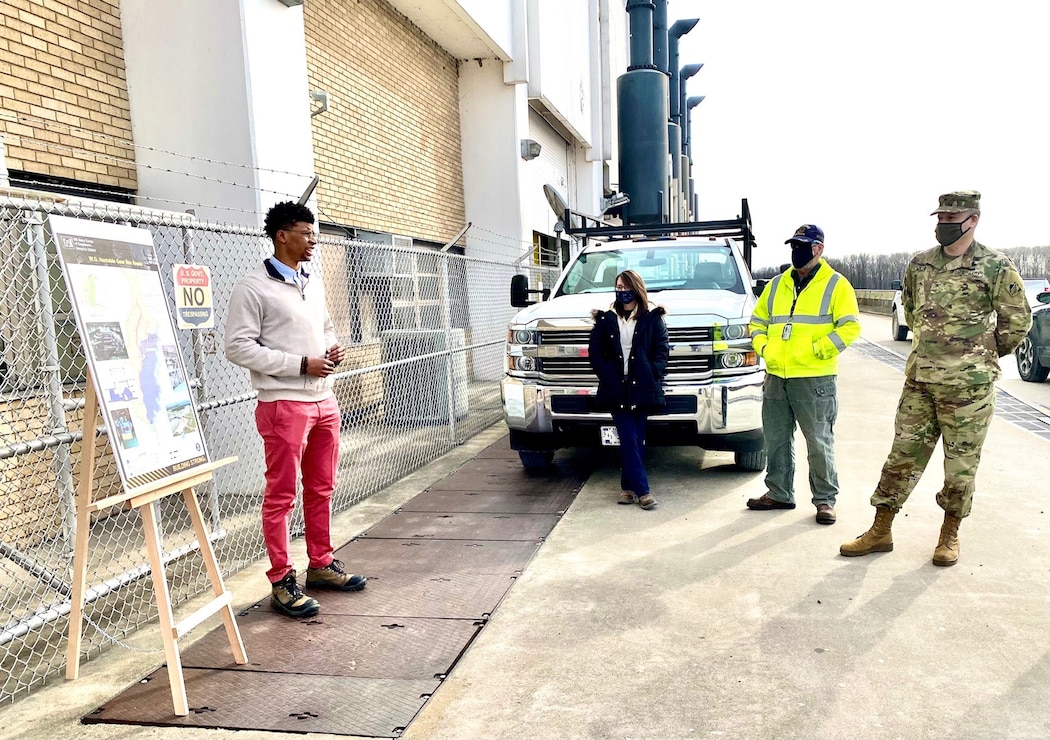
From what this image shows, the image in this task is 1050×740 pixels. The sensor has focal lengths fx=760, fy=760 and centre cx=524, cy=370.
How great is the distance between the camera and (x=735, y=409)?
5.89m

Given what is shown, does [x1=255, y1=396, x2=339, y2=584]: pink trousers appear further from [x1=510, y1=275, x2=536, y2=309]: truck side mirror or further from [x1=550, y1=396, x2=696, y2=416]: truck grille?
[x1=510, y1=275, x2=536, y2=309]: truck side mirror

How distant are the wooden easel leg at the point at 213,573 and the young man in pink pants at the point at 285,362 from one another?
48 centimetres

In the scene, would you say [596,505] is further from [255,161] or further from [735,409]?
[255,161]

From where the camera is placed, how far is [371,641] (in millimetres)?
3637

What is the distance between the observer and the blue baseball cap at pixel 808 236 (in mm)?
4965

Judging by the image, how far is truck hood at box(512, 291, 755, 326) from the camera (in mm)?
5984

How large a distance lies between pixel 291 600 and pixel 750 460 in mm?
4136

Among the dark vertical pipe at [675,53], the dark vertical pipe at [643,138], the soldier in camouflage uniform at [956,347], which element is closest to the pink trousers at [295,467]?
the soldier in camouflage uniform at [956,347]

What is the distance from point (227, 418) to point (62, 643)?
2.45 meters

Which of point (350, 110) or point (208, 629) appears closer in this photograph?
point (208, 629)

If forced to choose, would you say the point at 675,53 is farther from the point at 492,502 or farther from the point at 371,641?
the point at 371,641

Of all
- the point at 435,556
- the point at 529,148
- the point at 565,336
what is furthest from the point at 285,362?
the point at 529,148

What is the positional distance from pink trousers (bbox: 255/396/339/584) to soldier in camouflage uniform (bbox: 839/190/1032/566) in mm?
3293

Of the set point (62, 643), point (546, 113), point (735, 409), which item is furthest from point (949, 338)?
point (546, 113)
